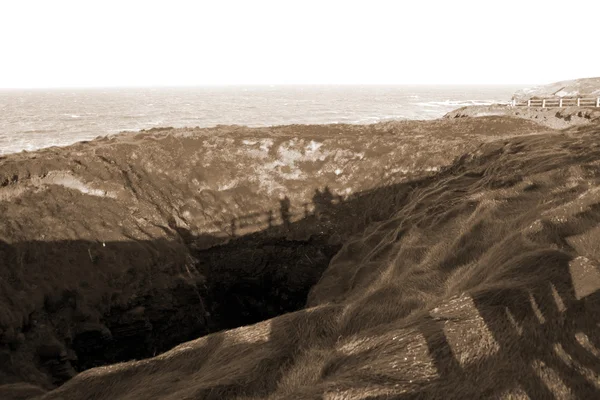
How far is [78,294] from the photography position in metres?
17.3

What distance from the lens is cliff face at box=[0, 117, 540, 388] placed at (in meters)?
16.8

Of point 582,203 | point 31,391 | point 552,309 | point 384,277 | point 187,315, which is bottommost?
point 187,315

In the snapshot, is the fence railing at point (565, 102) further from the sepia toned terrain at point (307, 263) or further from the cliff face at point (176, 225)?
the cliff face at point (176, 225)

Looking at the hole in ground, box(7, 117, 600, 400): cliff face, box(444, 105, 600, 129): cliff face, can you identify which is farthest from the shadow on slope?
box(444, 105, 600, 129): cliff face

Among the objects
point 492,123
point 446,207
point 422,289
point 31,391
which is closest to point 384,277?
point 422,289

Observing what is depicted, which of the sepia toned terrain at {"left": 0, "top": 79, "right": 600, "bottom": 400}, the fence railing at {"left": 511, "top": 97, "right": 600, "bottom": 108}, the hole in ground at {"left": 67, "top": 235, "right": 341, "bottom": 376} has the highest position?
the fence railing at {"left": 511, "top": 97, "right": 600, "bottom": 108}

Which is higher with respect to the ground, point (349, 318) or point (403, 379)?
point (403, 379)

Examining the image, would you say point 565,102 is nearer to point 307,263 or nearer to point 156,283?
point 307,263

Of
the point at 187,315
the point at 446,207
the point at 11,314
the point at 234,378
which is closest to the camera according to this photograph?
the point at 234,378

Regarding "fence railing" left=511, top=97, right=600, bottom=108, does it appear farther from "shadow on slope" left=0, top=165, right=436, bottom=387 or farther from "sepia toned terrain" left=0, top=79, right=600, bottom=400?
"shadow on slope" left=0, top=165, right=436, bottom=387

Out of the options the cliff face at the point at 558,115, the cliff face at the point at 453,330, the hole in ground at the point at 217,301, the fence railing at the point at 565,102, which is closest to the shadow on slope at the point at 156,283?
the hole in ground at the point at 217,301

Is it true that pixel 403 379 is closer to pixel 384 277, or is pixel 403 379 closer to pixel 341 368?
pixel 341 368

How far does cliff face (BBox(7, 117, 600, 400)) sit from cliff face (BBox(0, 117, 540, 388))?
19.5 ft

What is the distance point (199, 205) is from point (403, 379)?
1924cm
